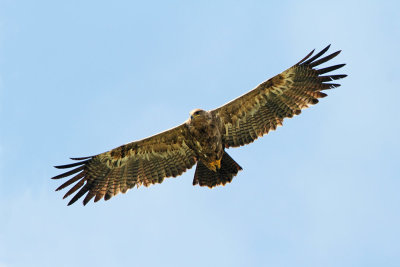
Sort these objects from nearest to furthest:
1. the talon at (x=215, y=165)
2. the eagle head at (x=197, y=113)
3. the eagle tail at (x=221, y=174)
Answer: the eagle head at (x=197, y=113), the talon at (x=215, y=165), the eagle tail at (x=221, y=174)

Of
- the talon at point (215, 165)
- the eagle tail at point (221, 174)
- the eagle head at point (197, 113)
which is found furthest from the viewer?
the eagle tail at point (221, 174)

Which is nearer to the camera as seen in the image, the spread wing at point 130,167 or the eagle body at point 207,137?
the eagle body at point 207,137

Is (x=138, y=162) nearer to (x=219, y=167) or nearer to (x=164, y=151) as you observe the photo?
(x=164, y=151)

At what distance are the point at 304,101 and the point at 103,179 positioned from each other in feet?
16.0

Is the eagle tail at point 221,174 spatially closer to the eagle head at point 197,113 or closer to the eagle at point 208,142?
the eagle at point 208,142

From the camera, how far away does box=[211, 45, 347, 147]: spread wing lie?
1600cm

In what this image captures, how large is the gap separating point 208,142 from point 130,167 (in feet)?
7.16

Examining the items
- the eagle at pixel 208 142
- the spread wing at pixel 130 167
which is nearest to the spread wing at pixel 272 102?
the eagle at pixel 208 142

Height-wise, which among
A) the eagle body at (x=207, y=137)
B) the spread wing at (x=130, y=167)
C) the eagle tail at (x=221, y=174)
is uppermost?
the spread wing at (x=130, y=167)

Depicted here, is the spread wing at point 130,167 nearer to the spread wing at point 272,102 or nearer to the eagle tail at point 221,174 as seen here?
the eagle tail at point 221,174

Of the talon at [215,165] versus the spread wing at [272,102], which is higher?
the spread wing at [272,102]

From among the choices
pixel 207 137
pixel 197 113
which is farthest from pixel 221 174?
pixel 197 113

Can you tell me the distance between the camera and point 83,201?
1656cm

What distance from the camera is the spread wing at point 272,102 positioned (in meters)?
16.0
